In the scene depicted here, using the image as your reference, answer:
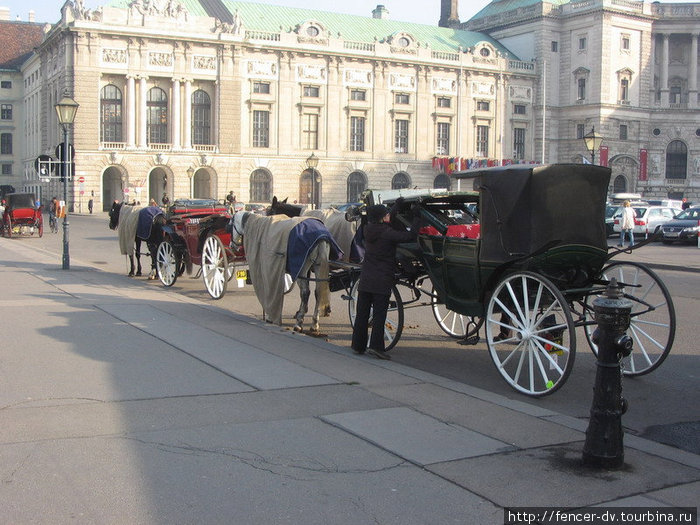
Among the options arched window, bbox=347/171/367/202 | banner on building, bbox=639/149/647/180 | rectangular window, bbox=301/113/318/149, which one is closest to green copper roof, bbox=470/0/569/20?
banner on building, bbox=639/149/647/180

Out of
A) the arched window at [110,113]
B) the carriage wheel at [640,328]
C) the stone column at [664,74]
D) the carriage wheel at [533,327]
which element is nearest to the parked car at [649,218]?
the carriage wheel at [640,328]

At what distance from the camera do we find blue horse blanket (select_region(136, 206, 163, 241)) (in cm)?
1850

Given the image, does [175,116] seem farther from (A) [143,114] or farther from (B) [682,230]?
(B) [682,230]

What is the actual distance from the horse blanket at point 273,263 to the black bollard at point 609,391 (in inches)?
246

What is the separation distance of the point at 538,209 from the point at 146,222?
39.0 feet

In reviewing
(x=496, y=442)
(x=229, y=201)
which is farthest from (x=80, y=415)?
(x=229, y=201)

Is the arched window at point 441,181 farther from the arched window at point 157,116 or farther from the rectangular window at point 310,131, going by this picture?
the arched window at point 157,116

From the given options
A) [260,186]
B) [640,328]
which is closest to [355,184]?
[260,186]

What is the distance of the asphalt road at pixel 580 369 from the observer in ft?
24.5

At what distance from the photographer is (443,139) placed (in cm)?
8625

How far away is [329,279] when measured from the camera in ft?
39.3

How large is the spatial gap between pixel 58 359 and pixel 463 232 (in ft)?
17.3

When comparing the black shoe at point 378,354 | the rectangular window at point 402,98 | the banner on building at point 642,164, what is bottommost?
the black shoe at point 378,354

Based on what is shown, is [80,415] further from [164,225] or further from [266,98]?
[266,98]
